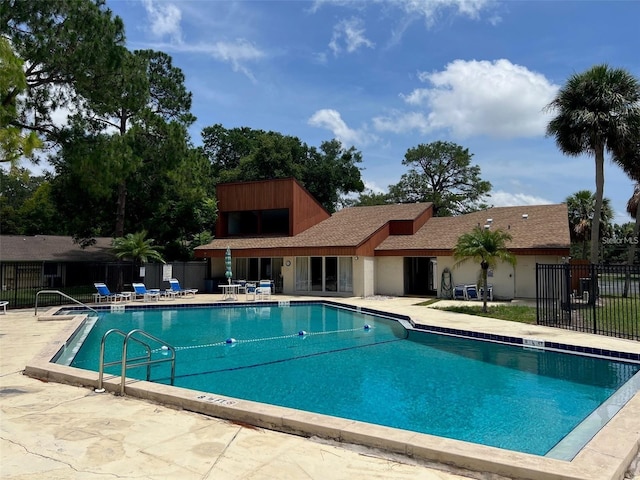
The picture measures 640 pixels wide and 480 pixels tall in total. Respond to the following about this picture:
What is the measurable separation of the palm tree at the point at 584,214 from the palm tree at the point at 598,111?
1607 centimetres

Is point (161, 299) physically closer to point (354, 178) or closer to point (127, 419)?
point (127, 419)

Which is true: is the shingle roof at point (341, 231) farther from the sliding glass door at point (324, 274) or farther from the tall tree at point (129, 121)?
the tall tree at point (129, 121)

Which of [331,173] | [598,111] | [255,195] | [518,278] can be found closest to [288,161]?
[331,173]

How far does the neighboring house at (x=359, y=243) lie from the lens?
21938mm

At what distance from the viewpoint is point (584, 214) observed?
114ft

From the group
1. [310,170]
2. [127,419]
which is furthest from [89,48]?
[310,170]

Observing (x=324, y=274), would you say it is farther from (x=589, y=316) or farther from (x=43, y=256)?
(x=43, y=256)

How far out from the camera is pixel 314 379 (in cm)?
886

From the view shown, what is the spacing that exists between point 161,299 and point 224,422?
1896 cm

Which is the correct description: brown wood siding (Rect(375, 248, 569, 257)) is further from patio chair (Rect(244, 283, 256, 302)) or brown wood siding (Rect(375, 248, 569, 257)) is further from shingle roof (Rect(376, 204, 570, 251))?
patio chair (Rect(244, 283, 256, 302))

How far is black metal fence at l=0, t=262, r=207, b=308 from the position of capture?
73.5ft

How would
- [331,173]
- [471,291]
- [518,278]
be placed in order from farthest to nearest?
[331,173]
[471,291]
[518,278]

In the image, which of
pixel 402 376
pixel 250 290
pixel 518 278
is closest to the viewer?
pixel 402 376

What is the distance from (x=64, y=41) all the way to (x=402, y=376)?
1645 centimetres
